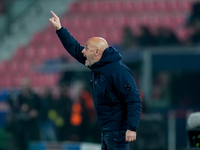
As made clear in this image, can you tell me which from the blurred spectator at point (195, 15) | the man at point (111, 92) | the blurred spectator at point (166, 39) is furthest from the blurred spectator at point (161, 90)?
the man at point (111, 92)

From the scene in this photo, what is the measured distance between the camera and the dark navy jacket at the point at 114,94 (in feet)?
14.5

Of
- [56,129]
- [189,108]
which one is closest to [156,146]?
[189,108]

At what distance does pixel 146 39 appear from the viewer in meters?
11.8

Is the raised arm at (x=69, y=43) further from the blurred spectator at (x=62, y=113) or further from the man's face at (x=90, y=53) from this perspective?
the blurred spectator at (x=62, y=113)

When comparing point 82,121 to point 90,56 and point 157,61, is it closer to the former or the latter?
point 157,61

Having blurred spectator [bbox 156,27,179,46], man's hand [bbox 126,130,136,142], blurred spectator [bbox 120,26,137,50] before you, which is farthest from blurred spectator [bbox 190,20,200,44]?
man's hand [bbox 126,130,136,142]

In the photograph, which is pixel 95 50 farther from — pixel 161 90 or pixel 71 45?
pixel 161 90

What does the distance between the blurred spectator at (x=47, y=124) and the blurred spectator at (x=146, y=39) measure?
102 inches

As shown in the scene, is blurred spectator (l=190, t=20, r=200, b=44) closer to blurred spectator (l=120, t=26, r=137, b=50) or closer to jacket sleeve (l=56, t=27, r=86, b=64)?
blurred spectator (l=120, t=26, r=137, b=50)

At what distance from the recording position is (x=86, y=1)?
1938 cm

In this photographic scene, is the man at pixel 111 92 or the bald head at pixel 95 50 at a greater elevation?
the bald head at pixel 95 50

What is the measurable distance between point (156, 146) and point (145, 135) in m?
0.29

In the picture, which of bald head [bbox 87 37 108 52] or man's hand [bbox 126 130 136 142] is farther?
bald head [bbox 87 37 108 52]

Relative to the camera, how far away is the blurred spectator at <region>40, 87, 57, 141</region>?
10422 mm
